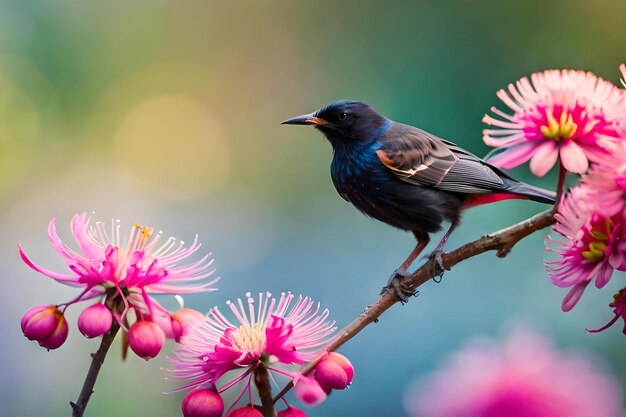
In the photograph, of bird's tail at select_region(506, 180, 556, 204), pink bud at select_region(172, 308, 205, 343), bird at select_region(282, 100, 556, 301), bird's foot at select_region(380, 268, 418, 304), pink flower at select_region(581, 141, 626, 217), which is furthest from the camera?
bird at select_region(282, 100, 556, 301)

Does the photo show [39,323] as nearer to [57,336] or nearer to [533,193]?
[57,336]

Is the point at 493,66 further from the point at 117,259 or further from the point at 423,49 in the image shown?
the point at 117,259

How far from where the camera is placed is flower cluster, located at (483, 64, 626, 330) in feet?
1.55

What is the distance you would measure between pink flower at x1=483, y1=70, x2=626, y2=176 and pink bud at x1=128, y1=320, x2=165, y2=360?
0.24m

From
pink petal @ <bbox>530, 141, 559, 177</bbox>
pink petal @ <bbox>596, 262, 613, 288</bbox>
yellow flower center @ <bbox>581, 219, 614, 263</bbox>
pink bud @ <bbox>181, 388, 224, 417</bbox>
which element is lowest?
pink bud @ <bbox>181, 388, 224, 417</bbox>

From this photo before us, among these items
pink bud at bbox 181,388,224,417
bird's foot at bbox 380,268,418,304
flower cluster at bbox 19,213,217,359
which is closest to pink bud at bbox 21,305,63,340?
flower cluster at bbox 19,213,217,359

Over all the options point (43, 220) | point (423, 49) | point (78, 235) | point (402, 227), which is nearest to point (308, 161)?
point (423, 49)

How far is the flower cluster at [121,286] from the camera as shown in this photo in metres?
0.52

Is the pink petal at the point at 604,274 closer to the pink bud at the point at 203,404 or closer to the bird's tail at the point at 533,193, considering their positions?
the pink bud at the point at 203,404

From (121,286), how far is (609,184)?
320mm

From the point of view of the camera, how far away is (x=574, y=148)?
0.49 metres

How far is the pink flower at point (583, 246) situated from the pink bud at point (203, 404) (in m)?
0.22

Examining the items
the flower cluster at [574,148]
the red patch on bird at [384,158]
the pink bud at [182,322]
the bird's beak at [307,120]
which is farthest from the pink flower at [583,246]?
the red patch on bird at [384,158]

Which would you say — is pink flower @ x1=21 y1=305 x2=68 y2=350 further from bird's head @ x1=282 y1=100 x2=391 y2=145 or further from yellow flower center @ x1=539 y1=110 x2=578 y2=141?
bird's head @ x1=282 y1=100 x2=391 y2=145
